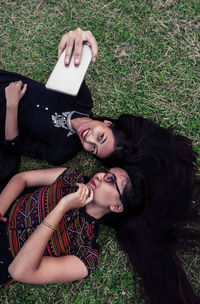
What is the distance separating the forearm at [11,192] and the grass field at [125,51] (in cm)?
50

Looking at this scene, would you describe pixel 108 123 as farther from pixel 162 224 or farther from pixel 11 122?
pixel 162 224

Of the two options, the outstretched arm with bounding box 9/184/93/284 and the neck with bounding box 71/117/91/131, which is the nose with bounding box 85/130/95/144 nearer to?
the neck with bounding box 71/117/91/131

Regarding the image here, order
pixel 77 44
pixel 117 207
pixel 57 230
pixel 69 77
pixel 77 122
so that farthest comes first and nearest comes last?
pixel 77 122, pixel 57 230, pixel 117 207, pixel 77 44, pixel 69 77

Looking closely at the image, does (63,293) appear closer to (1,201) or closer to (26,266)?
(26,266)

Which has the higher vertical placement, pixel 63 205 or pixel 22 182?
pixel 63 205

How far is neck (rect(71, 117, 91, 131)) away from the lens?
2.89 metres

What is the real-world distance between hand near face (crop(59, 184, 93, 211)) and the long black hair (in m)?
0.40

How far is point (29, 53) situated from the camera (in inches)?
140

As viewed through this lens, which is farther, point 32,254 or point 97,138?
point 97,138

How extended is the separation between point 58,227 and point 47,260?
33cm

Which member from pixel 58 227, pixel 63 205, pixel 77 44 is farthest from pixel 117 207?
pixel 77 44

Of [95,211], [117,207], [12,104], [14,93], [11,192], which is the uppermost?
[14,93]

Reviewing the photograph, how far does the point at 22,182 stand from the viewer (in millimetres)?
2943

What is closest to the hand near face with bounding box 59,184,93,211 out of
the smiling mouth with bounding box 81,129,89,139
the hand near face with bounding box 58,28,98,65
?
the smiling mouth with bounding box 81,129,89,139
